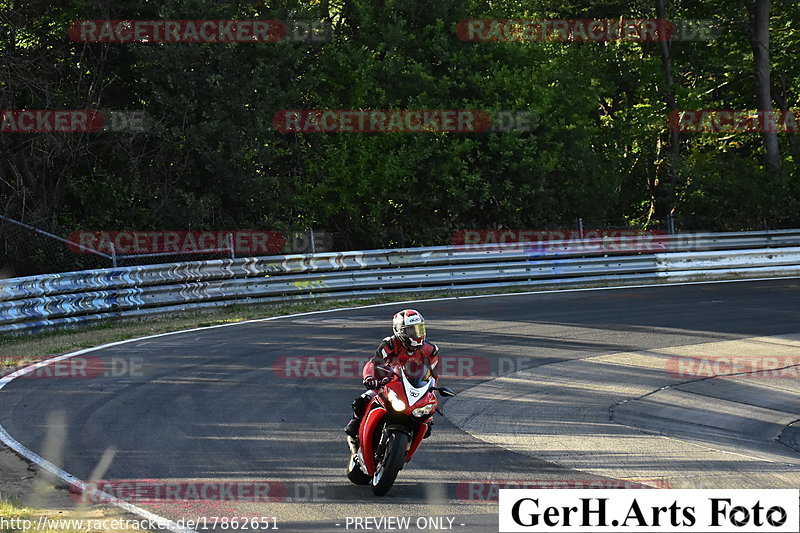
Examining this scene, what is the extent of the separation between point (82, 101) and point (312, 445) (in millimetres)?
16384

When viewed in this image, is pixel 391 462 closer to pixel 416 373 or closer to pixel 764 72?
pixel 416 373

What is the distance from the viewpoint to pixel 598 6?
3375cm

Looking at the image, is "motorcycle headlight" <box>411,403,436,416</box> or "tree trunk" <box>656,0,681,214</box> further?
"tree trunk" <box>656,0,681,214</box>

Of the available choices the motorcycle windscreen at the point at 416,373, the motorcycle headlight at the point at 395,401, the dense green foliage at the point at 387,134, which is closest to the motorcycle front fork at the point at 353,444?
the motorcycle headlight at the point at 395,401

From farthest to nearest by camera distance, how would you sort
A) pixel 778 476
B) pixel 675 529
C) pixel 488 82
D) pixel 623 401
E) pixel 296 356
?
1. pixel 488 82
2. pixel 296 356
3. pixel 623 401
4. pixel 778 476
5. pixel 675 529

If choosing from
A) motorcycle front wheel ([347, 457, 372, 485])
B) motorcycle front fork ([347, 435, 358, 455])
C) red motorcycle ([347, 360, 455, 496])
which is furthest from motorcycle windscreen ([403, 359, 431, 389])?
motorcycle front wheel ([347, 457, 372, 485])

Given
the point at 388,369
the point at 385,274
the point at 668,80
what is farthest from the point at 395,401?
the point at 668,80

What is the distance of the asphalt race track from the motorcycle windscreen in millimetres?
909

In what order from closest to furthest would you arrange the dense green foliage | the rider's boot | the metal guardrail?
the rider's boot, the metal guardrail, the dense green foliage

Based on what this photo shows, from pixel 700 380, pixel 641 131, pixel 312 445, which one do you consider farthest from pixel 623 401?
pixel 641 131

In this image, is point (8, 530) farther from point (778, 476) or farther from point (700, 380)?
point (700, 380)

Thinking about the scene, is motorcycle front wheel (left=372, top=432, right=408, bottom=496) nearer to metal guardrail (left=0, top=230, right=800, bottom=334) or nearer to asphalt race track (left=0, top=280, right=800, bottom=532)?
asphalt race track (left=0, top=280, right=800, bottom=532)

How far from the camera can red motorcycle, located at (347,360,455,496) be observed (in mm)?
7980

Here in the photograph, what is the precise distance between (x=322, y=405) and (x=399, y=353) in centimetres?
355
